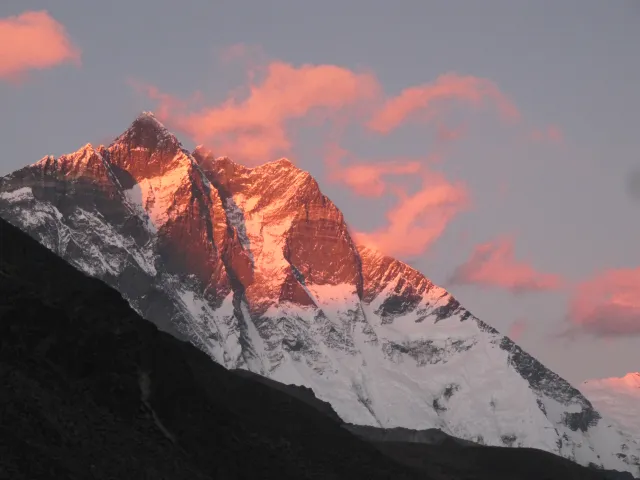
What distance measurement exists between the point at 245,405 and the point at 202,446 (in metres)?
45.5

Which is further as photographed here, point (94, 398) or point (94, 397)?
point (94, 397)

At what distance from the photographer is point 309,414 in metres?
168

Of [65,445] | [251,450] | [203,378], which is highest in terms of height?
[203,378]

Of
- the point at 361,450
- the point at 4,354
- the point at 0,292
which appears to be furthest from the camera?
the point at 361,450

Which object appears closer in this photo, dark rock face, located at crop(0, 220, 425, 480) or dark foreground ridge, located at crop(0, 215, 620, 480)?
dark foreground ridge, located at crop(0, 215, 620, 480)

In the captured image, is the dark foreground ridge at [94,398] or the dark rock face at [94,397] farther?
the dark rock face at [94,397]

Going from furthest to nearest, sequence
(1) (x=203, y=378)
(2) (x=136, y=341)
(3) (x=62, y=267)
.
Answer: (1) (x=203, y=378) < (3) (x=62, y=267) < (2) (x=136, y=341)

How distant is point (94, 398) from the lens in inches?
4001

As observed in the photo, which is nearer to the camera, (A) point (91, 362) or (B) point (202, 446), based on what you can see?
(A) point (91, 362)

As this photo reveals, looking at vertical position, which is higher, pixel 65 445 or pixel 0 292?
pixel 0 292

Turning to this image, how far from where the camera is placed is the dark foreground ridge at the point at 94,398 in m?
87.0

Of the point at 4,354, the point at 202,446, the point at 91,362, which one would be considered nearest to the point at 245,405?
the point at 202,446

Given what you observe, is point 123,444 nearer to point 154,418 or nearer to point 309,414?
point 154,418

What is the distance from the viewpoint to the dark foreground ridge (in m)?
87.0
